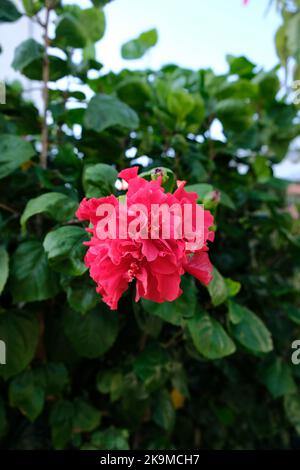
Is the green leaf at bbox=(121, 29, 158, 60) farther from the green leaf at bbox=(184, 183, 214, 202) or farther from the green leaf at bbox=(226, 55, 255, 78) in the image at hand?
the green leaf at bbox=(184, 183, 214, 202)

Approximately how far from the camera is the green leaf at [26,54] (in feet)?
2.12

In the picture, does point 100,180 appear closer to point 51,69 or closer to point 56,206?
point 56,206

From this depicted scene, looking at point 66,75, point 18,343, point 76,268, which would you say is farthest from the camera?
point 66,75

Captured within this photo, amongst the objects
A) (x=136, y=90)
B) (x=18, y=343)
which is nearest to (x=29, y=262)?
(x=18, y=343)

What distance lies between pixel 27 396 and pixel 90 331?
0.46 feet

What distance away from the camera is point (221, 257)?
0.90 meters

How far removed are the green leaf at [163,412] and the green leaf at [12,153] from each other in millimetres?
469

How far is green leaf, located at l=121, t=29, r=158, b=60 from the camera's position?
0.89 meters

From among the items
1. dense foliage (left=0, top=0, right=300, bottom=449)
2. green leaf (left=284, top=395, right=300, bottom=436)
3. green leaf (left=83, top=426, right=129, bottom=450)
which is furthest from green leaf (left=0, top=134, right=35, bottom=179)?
green leaf (left=284, top=395, right=300, bottom=436)

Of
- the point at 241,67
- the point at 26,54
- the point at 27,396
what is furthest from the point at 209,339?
the point at 241,67

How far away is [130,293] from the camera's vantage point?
0.66 meters

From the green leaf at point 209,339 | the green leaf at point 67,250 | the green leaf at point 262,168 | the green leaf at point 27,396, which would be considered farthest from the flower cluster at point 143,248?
the green leaf at point 262,168

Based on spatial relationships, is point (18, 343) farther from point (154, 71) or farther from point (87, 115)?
point (154, 71)

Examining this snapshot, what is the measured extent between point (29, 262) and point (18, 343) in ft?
0.41
